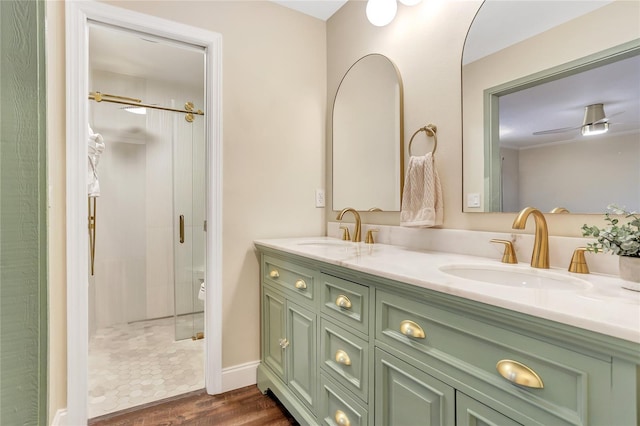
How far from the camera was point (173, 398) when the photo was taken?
1.80 m

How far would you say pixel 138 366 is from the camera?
217 centimetres

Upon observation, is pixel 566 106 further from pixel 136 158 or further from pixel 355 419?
pixel 136 158

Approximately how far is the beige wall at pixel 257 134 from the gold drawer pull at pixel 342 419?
0.89 m

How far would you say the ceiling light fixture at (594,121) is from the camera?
39.1 inches

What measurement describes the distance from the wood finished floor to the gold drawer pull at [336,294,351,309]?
0.82 meters

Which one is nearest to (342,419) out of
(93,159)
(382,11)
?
(382,11)

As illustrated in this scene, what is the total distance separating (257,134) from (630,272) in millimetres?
1791

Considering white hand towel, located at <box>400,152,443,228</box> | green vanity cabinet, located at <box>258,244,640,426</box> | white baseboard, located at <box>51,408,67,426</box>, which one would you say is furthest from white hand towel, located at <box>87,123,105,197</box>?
white hand towel, located at <box>400,152,443,228</box>

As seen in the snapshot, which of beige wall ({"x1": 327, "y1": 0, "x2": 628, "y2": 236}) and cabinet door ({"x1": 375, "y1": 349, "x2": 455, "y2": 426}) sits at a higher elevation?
beige wall ({"x1": 327, "y1": 0, "x2": 628, "y2": 236})

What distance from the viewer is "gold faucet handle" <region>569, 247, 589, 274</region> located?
98cm

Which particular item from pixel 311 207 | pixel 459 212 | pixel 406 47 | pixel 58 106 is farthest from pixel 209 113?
pixel 459 212

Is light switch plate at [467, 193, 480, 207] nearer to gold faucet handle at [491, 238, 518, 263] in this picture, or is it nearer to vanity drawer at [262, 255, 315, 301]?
gold faucet handle at [491, 238, 518, 263]

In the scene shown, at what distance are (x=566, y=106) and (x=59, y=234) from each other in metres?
2.11

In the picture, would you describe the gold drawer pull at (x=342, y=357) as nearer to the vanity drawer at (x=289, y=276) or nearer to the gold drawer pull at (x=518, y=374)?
the vanity drawer at (x=289, y=276)
